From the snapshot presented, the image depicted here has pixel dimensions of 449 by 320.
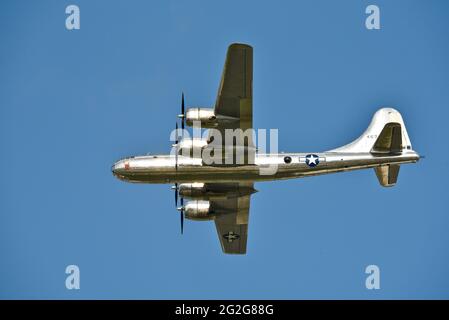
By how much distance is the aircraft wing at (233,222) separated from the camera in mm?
33750

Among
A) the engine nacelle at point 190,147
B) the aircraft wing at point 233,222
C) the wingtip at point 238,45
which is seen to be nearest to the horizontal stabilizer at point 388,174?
the aircraft wing at point 233,222

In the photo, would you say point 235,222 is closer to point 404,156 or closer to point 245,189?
point 245,189

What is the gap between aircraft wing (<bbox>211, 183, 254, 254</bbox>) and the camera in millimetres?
33750

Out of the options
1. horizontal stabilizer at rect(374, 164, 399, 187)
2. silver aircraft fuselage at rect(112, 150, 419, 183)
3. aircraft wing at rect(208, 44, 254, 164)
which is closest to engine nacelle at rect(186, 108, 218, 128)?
aircraft wing at rect(208, 44, 254, 164)

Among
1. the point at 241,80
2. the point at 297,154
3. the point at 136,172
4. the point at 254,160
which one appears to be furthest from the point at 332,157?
the point at 136,172

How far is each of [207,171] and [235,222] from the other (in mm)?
5632

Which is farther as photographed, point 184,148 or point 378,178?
point 378,178

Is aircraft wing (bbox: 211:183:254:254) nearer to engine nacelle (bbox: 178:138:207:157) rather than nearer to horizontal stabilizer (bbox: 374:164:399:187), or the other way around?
engine nacelle (bbox: 178:138:207:157)

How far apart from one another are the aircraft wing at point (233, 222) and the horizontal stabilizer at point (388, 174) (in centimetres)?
652

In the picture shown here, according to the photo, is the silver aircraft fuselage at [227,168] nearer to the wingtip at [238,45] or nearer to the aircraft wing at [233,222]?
the aircraft wing at [233,222]

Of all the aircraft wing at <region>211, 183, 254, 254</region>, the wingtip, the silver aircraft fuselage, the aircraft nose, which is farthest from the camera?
the aircraft wing at <region>211, 183, 254, 254</region>

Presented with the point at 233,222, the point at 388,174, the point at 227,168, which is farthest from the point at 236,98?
the point at 388,174

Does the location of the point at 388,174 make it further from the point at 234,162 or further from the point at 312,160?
the point at 234,162

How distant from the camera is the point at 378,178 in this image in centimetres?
3212
